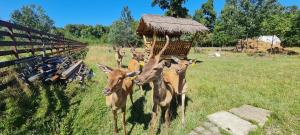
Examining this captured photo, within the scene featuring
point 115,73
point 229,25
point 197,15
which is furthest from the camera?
point 197,15

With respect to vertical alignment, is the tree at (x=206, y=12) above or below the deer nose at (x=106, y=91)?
above

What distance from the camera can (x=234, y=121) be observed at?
547 centimetres

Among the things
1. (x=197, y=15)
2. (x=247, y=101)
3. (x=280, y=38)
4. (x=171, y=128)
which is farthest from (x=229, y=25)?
(x=171, y=128)

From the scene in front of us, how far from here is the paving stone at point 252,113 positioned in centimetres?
559

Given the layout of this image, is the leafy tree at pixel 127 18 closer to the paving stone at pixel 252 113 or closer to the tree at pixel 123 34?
the tree at pixel 123 34

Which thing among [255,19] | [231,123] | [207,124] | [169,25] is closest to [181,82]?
[207,124]

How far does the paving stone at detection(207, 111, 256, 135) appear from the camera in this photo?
5.07 meters

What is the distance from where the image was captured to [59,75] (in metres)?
7.67

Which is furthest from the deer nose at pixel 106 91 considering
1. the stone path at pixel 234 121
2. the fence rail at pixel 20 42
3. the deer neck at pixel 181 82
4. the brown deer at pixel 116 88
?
the fence rail at pixel 20 42

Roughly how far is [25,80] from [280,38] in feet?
114

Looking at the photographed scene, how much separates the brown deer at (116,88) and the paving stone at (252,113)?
10.3ft

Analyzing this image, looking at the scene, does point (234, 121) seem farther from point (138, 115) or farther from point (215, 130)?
point (138, 115)

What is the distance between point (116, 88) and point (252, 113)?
3959mm

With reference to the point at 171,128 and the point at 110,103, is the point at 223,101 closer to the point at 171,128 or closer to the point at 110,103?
the point at 171,128
